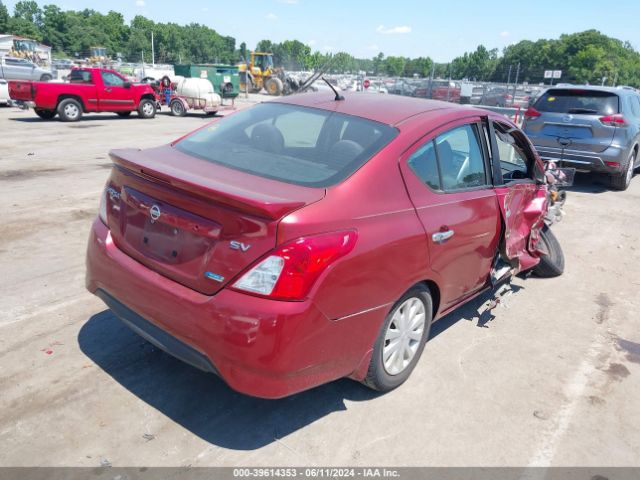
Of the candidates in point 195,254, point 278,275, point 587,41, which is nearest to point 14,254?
point 195,254

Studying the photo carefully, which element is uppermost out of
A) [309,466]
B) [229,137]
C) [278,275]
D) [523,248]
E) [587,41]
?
[587,41]

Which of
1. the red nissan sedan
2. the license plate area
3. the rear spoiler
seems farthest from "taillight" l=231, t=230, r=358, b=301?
the license plate area

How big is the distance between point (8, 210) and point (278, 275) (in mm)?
5606

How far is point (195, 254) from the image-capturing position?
2.69 metres

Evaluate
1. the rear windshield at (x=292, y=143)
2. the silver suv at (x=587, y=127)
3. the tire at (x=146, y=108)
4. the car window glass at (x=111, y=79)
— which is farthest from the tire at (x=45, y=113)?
the rear windshield at (x=292, y=143)

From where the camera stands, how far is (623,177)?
10078 mm

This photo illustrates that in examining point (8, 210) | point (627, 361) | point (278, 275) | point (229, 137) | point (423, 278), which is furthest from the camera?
point (8, 210)

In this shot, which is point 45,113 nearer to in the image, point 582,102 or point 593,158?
point 582,102

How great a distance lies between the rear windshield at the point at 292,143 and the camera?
303 cm

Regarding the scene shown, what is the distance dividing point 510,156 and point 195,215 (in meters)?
3.42

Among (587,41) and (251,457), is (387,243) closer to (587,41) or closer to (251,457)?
(251,457)

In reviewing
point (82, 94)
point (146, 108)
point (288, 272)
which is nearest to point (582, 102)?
point (288, 272)

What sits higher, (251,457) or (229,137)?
(229,137)

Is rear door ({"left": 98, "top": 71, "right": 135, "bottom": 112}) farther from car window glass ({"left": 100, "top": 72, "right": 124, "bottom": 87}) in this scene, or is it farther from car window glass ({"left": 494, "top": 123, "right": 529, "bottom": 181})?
car window glass ({"left": 494, "top": 123, "right": 529, "bottom": 181})
